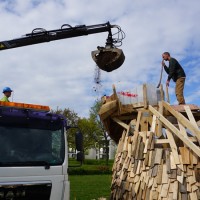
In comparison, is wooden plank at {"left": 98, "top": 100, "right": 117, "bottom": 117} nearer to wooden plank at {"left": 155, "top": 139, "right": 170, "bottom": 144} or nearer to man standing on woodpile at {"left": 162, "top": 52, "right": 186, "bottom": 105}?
man standing on woodpile at {"left": 162, "top": 52, "right": 186, "bottom": 105}

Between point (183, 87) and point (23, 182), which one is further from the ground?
point (183, 87)

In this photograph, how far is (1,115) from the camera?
261 inches

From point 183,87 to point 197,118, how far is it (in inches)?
45.9

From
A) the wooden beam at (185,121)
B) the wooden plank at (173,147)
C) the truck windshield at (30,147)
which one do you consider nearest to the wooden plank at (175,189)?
the wooden plank at (173,147)

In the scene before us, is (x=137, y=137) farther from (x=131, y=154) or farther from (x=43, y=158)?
(x=43, y=158)

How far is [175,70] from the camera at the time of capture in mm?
12008

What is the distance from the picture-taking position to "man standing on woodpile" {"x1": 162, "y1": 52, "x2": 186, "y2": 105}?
1195cm

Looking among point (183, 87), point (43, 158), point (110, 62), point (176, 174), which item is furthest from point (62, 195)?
point (183, 87)

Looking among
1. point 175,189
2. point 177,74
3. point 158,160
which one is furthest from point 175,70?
point 175,189

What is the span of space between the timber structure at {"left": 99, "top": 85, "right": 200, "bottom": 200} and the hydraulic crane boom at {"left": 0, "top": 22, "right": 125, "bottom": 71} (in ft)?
4.15

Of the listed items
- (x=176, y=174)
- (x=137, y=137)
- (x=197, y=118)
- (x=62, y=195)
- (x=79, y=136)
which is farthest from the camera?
(x=197, y=118)

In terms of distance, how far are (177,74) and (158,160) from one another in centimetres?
321

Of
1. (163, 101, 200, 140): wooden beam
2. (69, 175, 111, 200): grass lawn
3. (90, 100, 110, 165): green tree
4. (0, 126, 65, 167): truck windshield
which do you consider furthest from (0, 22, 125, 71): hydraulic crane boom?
(90, 100, 110, 165): green tree

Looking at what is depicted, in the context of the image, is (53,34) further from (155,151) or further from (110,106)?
(155,151)
